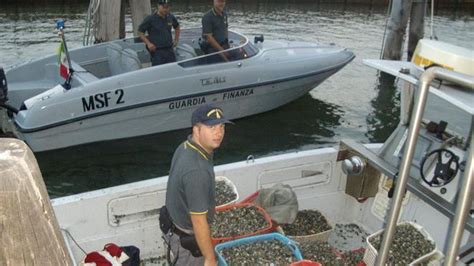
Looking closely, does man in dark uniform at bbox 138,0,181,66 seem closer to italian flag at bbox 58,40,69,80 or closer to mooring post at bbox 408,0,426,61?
italian flag at bbox 58,40,69,80

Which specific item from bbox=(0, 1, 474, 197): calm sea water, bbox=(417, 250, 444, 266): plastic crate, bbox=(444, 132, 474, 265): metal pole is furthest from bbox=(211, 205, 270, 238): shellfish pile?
bbox=(0, 1, 474, 197): calm sea water

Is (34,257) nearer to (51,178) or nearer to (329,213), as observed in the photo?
(329,213)

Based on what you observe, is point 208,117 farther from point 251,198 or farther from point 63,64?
point 63,64

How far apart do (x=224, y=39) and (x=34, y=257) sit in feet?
25.4

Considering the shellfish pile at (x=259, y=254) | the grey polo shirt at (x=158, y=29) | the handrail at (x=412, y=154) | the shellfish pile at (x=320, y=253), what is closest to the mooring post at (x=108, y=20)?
the grey polo shirt at (x=158, y=29)

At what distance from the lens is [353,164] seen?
4.72m

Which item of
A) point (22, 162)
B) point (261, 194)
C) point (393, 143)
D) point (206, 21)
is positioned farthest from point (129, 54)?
point (22, 162)

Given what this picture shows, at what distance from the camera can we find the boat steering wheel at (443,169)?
382 cm

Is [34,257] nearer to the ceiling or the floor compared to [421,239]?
nearer to the ceiling

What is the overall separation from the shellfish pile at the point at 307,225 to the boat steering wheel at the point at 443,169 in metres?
1.30

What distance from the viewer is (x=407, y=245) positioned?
411cm

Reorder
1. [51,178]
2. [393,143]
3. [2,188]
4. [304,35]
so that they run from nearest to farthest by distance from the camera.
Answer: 1. [2,188]
2. [393,143]
3. [51,178]
4. [304,35]

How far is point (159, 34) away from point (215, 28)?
1.04 m

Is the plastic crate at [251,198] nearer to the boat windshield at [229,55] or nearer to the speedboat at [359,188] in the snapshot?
the speedboat at [359,188]
